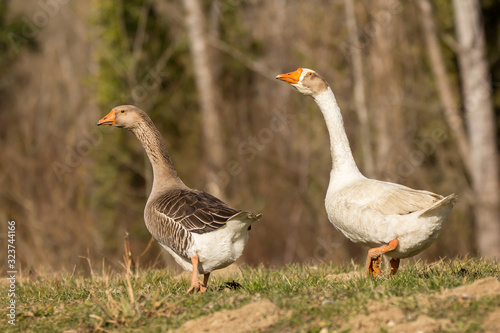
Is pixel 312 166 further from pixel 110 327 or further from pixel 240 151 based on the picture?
pixel 110 327

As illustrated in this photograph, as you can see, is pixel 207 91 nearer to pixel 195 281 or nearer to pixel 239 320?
pixel 195 281

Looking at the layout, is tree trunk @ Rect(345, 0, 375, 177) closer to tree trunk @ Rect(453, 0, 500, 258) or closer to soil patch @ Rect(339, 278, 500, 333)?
tree trunk @ Rect(453, 0, 500, 258)

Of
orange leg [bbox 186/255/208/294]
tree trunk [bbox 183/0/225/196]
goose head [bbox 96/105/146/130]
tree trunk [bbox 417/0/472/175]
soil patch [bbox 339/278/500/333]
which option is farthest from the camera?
tree trunk [bbox 183/0/225/196]

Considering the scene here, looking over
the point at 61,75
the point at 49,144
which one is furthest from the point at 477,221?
the point at 61,75

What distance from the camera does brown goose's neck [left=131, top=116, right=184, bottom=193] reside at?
751 cm

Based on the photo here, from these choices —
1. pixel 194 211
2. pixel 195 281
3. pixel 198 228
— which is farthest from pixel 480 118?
pixel 195 281

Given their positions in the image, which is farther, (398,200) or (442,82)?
(442,82)

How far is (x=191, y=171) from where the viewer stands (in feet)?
76.9

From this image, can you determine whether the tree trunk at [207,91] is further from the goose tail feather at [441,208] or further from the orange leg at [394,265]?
the goose tail feather at [441,208]

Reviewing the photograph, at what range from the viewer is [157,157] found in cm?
765

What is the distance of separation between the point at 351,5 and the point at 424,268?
14.2 m

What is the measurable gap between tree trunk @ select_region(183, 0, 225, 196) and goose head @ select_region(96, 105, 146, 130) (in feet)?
35.1

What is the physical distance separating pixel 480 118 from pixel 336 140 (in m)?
9.70

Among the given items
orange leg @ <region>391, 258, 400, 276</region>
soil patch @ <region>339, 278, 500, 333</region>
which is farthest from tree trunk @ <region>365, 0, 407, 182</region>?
soil patch @ <region>339, 278, 500, 333</region>
